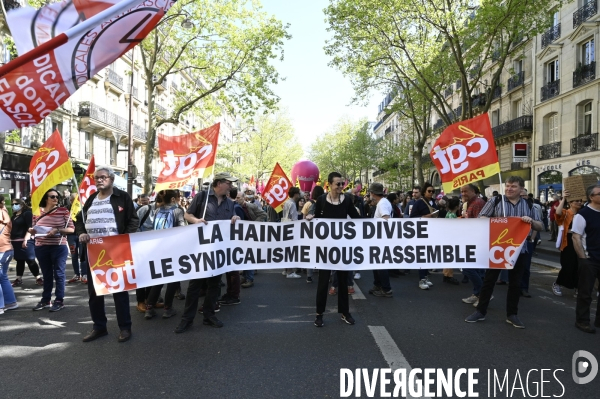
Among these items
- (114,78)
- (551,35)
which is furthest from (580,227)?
(114,78)

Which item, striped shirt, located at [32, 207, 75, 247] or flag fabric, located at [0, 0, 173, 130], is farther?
striped shirt, located at [32, 207, 75, 247]

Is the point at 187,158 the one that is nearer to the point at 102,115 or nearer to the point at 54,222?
the point at 54,222

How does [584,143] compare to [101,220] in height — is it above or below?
above

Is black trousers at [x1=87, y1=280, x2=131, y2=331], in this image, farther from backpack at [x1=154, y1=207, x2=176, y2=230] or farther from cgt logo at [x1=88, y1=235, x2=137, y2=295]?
backpack at [x1=154, y1=207, x2=176, y2=230]

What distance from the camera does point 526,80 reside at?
28.4 meters

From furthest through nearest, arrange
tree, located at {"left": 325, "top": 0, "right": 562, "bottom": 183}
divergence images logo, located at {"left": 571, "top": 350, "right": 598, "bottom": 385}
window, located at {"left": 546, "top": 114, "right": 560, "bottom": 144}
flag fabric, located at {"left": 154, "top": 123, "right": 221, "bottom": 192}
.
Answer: window, located at {"left": 546, "top": 114, "right": 560, "bottom": 144} → tree, located at {"left": 325, "top": 0, "right": 562, "bottom": 183} → flag fabric, located at {"left": 154, "top": 123, "right": 221, "bottom": 192} → divergence images logo, located at {"left": 571, "top": 350, "right": 598, "bottom": 385}

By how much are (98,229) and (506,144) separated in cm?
3100

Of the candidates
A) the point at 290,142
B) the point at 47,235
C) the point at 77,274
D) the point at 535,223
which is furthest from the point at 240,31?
the point at 290,142

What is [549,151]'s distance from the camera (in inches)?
999

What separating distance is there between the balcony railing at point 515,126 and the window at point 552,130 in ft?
4.37

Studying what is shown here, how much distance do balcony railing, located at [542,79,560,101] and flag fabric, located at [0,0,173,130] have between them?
26.6 m

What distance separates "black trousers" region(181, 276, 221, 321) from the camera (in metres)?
5.21

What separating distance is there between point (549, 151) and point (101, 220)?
86.3 ft

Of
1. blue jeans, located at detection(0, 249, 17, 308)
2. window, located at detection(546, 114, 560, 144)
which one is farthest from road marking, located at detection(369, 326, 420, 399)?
window, located at detection(546, 114, 560, 144)
